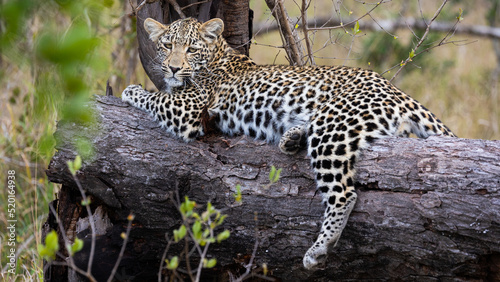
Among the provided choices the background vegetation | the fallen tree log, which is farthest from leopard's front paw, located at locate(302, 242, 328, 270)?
the background vegetation

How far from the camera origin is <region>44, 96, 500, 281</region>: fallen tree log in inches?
189

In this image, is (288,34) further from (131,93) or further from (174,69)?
(131,93)

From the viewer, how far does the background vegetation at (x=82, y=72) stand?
2.04 m

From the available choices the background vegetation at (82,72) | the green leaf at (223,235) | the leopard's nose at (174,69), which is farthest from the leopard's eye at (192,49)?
the green leaf at (223,235)

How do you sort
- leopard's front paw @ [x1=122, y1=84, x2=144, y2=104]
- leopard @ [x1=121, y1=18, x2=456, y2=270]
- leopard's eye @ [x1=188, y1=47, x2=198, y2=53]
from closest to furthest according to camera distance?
leopard @ [x1=121, y1=18, x2=456, y2=270], leopard's front paw @ [x1=122, y1=84, x2=144, y2=104], leopard's eye @ [x1=188, y1=47, x2=198, y2=53]

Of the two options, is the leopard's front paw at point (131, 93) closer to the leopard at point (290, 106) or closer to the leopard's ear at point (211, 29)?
the leopard at point (290, 106)

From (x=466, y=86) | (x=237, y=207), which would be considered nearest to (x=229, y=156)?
(x=237, y=207)

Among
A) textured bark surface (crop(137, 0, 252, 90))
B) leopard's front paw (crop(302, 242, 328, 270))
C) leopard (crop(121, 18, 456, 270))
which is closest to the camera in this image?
leopard's front paw (crop(302, 242, 328, 270))

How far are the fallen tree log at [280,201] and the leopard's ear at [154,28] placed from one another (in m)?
1.26

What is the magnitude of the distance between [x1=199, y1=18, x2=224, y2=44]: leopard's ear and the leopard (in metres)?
0.01

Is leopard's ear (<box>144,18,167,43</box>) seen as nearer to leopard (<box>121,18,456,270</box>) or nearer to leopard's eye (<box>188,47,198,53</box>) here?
leopard (<box>121,18,456,270</box>)

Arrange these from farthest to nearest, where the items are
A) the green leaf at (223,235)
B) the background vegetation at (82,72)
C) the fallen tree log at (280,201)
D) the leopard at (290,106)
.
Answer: the leopard at (290,106) → the fallen tree log at (280,201) → the green leaf at (223,235) → the background vegetation at (82,72)

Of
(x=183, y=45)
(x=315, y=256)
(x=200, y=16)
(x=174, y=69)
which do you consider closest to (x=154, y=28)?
(x=183, y=45)

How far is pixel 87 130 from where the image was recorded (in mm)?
5879
